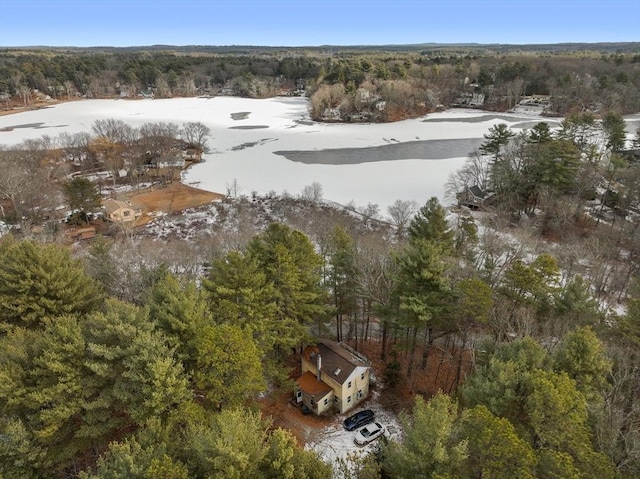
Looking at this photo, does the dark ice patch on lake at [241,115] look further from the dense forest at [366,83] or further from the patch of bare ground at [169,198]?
the patch of bare ground at [169,198]

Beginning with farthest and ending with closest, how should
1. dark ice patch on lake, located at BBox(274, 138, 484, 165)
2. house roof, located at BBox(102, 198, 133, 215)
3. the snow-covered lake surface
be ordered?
dark ice patch on lake, located at BBox(274, 138, 484, 165) < the snow-covered lake surface < house roof, located at BBox(102, 198, 133, 215)

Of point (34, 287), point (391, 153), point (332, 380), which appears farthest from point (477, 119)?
point (34, 287)

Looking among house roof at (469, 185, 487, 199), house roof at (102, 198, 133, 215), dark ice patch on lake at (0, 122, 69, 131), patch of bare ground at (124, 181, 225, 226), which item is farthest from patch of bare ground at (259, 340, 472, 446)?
dark ice patch on lake at (0, 122, 69, 131)

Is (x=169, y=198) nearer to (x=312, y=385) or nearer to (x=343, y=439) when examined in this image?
(x=312, y=385)

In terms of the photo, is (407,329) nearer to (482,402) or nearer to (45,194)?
(482,402)

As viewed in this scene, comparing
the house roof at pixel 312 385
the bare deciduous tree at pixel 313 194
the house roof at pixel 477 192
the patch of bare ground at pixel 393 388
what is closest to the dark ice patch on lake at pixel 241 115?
the bare deciduous tree at pixel 313 194

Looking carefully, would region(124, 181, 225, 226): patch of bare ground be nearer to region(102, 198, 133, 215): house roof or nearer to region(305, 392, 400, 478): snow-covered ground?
region(102, 198, 133, 215): house roof
